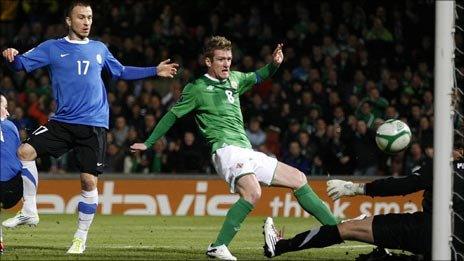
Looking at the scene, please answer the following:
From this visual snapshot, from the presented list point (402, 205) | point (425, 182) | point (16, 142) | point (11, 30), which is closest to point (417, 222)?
point (425, 182)

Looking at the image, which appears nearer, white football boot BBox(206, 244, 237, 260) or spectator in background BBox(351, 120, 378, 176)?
white football boot BBox(206, 244, 237, 260)

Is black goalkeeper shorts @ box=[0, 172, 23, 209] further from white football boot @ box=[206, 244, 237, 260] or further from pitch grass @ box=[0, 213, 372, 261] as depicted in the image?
white football boot @ box=[206, 244, 237, 260]

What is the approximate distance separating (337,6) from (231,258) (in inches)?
552

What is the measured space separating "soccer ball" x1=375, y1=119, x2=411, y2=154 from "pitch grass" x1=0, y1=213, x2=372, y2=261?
3.59ft

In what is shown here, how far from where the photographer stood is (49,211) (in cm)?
1859

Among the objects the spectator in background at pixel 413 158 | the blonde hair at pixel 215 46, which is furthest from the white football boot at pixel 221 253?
the spectator in background at pixel 413 158

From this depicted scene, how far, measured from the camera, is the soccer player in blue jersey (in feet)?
35.3

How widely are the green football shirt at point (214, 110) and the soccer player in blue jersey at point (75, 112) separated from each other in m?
0.40

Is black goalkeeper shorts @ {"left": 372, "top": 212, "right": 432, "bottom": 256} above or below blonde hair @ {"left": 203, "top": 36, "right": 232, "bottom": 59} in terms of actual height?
below

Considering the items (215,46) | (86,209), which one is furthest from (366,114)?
(86,209)

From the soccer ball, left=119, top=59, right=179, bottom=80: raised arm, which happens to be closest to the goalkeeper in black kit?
the soccer ball

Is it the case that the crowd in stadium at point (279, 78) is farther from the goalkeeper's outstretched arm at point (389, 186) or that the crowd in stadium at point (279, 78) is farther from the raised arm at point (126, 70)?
the goalkeeper's outstretched arm at point (389, 186)

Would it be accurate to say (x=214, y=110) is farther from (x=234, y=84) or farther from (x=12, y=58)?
(x=12, y=58)

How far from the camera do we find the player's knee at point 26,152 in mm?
10711
